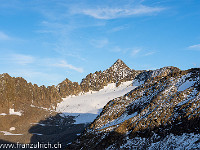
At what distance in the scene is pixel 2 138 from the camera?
3482 inches

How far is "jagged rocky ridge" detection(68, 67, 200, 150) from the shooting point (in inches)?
846

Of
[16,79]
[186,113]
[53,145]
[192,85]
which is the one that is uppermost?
[16,79]

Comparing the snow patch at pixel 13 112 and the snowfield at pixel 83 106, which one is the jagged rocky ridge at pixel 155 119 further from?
the snow patch at pixel 13 112

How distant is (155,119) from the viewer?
1013 inches

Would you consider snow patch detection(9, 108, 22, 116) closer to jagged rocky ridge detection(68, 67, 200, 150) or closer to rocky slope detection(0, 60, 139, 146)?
rocky slope detection(0, 60, 139, 146)

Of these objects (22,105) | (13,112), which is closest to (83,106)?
(22,105)

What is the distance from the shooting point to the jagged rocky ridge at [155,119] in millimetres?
21484

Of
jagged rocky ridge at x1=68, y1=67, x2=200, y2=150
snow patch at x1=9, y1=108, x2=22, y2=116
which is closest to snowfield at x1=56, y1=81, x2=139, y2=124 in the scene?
snow patch at x1=9, y1=108, x2=22, y2=116

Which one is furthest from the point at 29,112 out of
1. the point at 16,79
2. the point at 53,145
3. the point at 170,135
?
the point at 170,135

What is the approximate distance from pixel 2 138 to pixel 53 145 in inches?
1203

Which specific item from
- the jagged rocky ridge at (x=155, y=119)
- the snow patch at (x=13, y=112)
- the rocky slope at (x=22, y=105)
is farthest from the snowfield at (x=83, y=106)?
the jagged rocky ridge at (x=155, y=119)

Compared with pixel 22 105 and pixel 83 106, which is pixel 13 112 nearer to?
pixel 22 105

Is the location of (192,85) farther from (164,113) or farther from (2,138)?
(2,138)

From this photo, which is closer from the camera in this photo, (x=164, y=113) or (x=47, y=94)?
(x=164, y=113)
